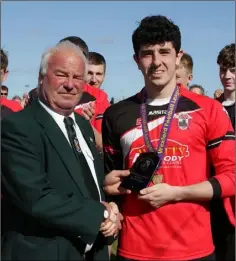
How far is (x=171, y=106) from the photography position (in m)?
3.38

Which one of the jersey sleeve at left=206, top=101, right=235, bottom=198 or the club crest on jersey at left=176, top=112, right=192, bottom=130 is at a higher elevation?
the club crest on jersey at left=176, top=112, right=192, bottom=130

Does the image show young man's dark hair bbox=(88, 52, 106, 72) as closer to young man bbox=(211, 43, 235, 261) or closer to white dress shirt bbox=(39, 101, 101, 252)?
young man bbox=(211, 43, 235, 261)

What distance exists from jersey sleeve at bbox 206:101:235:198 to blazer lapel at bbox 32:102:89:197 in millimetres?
950

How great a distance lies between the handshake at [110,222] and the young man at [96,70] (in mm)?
2845

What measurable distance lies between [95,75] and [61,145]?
9.99 feet

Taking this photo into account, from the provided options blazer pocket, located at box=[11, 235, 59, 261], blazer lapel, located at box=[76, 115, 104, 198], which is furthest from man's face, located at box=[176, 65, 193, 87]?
blazer pocket, located at box=[11, 235, 59, 261]

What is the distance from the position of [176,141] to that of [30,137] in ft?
3.42

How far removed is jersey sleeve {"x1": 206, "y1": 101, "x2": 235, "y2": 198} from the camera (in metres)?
3.23

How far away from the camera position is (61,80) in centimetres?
304

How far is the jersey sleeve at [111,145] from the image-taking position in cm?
354

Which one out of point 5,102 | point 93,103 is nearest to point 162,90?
point 93,103

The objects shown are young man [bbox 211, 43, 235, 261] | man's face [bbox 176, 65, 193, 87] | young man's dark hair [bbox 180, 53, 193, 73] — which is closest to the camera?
young man [bbox 211, 43, 235, 261]

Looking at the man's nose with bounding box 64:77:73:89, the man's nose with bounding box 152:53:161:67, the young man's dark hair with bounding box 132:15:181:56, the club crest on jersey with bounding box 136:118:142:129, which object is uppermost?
the young man's dark hair with bounding box 132:15:181:56

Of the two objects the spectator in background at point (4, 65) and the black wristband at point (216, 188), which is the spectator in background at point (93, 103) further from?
the black wristband at point (216, 188)
